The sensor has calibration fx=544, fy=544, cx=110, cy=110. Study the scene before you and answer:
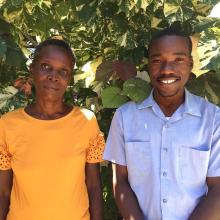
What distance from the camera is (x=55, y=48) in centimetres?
254

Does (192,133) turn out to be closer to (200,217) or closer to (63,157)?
(200,217)

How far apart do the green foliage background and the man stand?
137mm

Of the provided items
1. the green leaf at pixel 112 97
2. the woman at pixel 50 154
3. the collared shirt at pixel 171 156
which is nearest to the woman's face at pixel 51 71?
the woman at pixel 50 154

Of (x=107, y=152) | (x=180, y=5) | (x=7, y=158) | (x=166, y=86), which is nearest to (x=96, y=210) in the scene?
(x=107, y=152)

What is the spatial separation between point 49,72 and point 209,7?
2.77 ft

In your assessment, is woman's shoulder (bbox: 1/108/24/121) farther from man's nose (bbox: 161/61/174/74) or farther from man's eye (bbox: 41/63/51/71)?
man's nose (bbox: 161/61/174/74)

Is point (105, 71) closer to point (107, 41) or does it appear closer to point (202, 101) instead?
point (107, 41)

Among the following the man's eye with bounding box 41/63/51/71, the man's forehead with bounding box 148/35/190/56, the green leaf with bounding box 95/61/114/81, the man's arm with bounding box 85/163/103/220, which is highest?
the man's forehead with bounding box 148/35/190/56

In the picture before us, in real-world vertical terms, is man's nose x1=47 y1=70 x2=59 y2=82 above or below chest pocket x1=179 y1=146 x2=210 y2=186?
above

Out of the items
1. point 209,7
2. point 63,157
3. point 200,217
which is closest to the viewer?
point 200,217

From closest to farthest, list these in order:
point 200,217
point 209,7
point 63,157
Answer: point 200,217
point 63,157
point 209,7

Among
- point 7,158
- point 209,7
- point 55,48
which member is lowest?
point 7,158

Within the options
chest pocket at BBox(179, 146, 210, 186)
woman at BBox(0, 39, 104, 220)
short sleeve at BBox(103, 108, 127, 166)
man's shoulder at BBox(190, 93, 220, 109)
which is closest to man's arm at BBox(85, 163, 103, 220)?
woman at BBox(0, 39, 104, 220)

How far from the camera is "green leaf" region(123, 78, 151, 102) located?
2570mm
